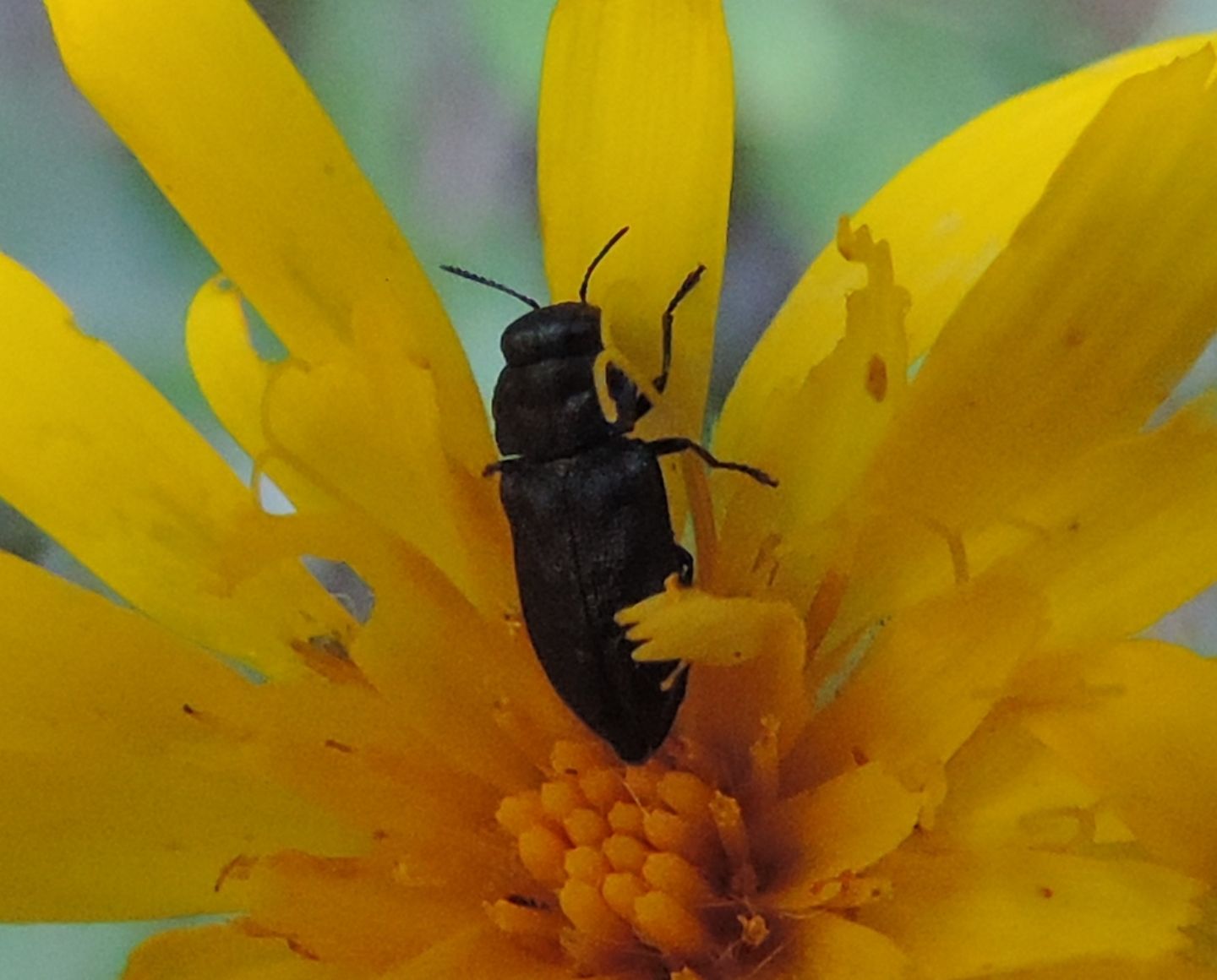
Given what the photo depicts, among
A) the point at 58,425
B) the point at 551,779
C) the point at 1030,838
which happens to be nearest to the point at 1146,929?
the point at 1030,838

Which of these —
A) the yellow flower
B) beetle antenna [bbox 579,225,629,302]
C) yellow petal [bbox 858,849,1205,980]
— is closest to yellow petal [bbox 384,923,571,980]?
the yellow flower

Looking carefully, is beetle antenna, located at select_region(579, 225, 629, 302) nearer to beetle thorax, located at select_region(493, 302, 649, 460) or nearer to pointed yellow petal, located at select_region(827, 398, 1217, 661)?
beetle thorax, located at select_region(493, 302, 649, 460)

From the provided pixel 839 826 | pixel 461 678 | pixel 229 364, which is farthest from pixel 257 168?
pixel 839 826

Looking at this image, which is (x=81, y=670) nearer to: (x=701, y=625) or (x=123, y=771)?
(x=123, y=771)

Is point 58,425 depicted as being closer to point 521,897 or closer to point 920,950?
point 521,897

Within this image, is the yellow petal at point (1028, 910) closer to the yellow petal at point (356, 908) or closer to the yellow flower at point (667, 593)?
the yellow flower at point (667, 593)

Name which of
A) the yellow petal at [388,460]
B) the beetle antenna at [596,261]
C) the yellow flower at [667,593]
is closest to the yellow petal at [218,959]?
the yellow flower at [667,593]
